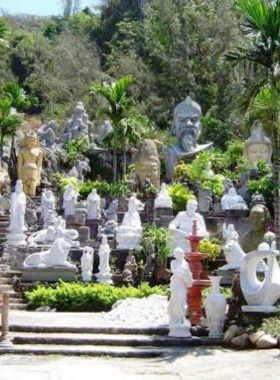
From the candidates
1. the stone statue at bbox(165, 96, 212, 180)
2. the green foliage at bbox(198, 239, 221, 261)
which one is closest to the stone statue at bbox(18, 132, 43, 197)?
the stone statue at bbox(165, 96, 212, 180)

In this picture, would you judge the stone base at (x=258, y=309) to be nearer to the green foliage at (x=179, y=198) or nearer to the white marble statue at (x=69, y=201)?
the green foliage at (x=179, y=198)

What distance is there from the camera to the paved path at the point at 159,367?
10078 mm

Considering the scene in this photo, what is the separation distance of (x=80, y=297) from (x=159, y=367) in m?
5.73

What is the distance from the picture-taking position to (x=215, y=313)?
498 inches

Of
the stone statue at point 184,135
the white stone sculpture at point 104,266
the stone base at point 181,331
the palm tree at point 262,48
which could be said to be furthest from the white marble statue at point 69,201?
the stone base at point 181,331

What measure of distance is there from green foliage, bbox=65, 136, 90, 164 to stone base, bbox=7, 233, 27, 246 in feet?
46.9

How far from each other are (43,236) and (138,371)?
9717 mm

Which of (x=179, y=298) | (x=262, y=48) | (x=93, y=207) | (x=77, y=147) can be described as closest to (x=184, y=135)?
(x=77, y=147)

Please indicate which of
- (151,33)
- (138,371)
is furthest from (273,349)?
(151,33)

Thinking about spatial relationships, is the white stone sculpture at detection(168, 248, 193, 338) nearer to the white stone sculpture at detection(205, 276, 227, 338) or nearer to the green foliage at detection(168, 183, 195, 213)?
the white stone sculpture at detection(205, 276, 227, 338)

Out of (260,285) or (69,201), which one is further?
(69,201)

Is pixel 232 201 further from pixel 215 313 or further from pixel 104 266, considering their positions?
pixel 215 313

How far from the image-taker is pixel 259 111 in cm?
2272

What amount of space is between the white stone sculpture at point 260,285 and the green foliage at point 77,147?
22455 millimetres
